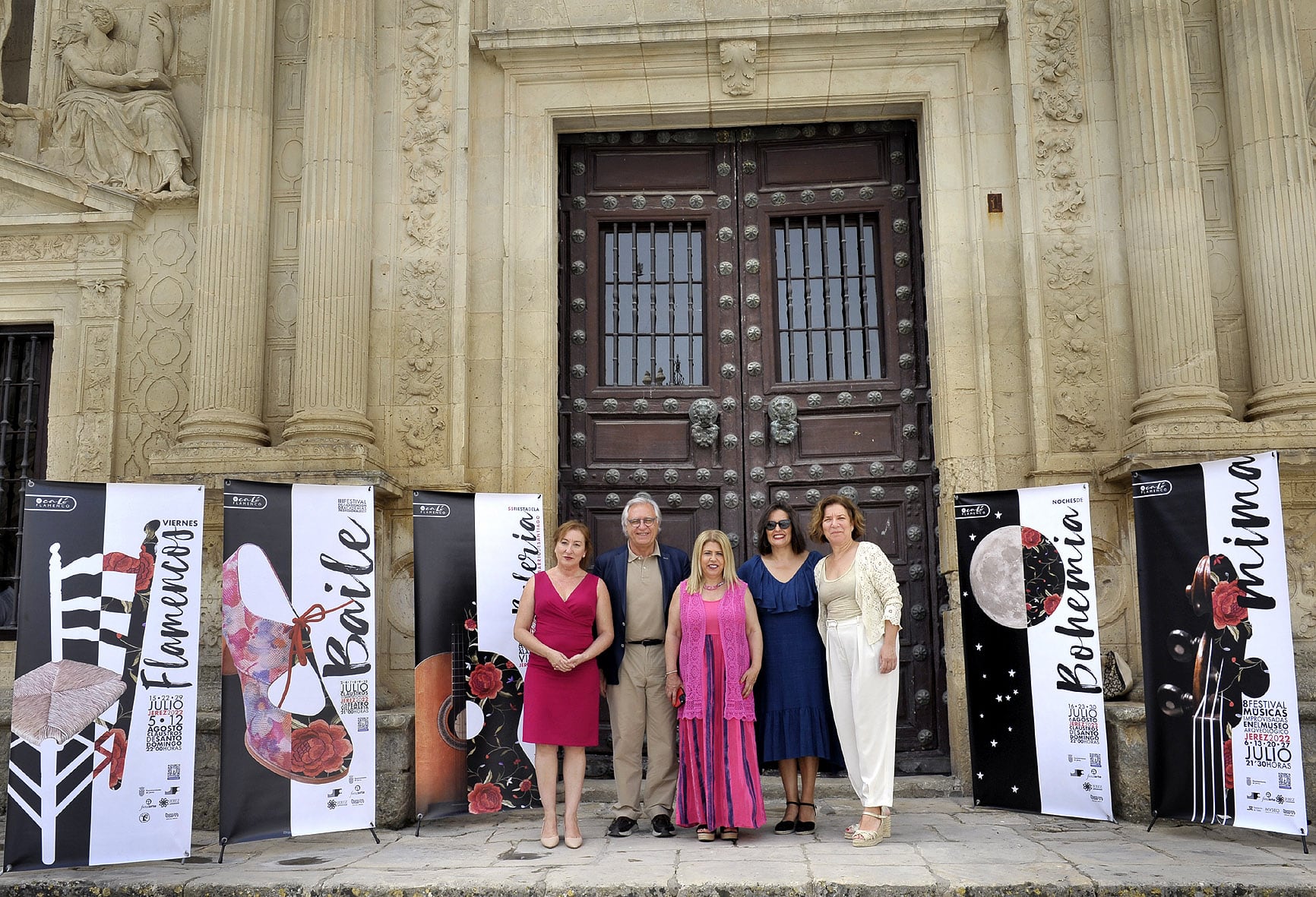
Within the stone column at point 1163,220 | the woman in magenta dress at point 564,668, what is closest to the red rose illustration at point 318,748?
the woman in magenta dress at point 564,668

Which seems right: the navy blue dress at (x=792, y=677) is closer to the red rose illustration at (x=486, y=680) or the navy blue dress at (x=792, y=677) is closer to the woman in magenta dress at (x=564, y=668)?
the woman in magenta dress at (x=564, y=668)

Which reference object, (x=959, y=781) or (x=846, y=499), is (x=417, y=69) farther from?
(x=959, y=781)

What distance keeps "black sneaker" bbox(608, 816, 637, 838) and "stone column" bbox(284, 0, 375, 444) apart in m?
3.16

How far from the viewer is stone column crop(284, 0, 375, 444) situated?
25.5 ft

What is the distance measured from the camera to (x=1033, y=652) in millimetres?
6547

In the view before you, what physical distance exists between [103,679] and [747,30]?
6.09 metres

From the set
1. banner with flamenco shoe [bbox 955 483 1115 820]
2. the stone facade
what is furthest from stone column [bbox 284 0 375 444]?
banner with flamenco shoe [bbox 955 483 1115 820]

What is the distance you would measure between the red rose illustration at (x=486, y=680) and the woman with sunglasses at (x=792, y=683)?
1.52 metres

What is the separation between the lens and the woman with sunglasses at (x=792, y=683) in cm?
623

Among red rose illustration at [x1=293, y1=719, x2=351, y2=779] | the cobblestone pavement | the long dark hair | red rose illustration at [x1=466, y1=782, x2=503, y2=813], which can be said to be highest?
the long dark hair

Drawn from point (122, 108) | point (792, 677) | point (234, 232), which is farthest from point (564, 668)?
point (122, 108)

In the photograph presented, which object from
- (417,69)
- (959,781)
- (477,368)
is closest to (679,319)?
(477,368)

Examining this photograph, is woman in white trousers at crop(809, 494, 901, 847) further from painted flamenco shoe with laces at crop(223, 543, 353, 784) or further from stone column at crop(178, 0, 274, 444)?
stone column at crop(178, 0, 274, 444)

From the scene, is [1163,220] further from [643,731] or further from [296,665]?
[296,665]
